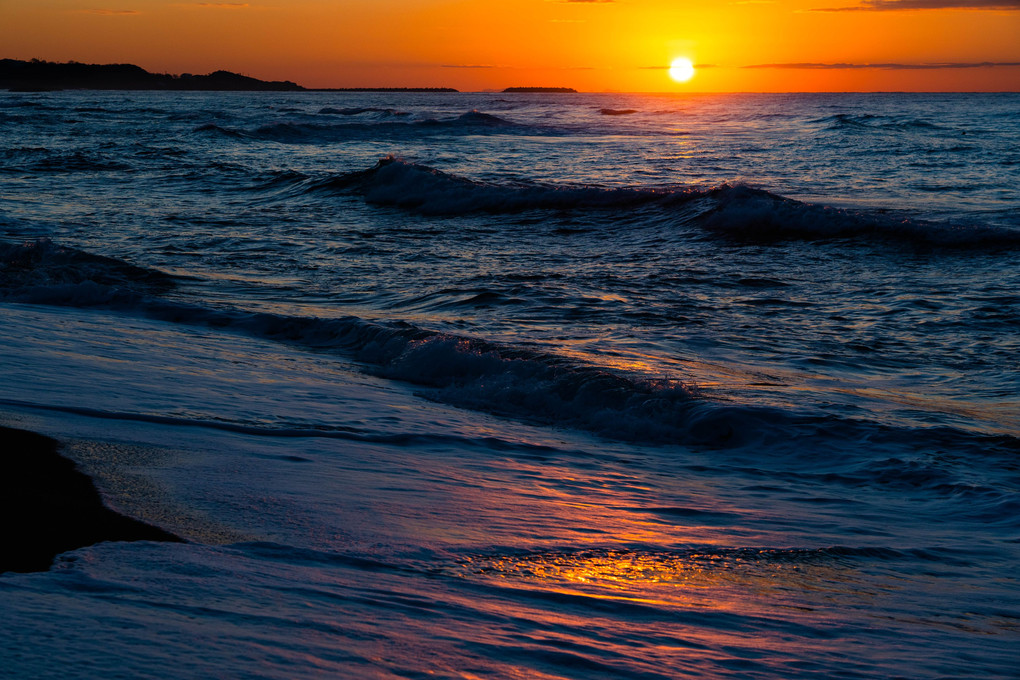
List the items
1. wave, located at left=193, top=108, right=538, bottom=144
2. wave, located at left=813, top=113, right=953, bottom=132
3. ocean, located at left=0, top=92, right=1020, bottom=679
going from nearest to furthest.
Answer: ocean, located at left=0, top=92, right=1020, bottom=679
wave, located at left=193, top=108, right=538, bottom=144
wave, located at left=813, top=113, right=953, bottom=132

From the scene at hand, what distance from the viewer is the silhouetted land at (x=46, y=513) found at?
2.82 metres

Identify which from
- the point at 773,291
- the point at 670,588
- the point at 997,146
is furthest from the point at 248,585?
the point at 997,146

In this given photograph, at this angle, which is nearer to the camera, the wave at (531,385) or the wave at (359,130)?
the wave at (531,385)

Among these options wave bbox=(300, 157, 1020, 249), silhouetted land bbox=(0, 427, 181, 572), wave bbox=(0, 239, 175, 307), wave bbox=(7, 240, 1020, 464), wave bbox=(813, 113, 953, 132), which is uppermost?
wave bbox=(813, 113, 953, 132)

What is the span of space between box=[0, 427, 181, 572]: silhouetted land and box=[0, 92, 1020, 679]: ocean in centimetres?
10

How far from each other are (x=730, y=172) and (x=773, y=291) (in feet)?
44.9

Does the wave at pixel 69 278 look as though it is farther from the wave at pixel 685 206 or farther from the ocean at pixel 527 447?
the wave at pixel 685 206

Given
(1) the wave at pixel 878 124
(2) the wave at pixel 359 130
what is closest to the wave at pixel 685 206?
(2) the wave at pixel 359 130

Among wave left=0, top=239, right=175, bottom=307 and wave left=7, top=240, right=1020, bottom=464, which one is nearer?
wave left=7, top=240, right=1020, bottom=464

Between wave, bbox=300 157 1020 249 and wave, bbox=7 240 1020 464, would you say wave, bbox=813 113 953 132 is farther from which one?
wave, bbox=7 240 1020 464

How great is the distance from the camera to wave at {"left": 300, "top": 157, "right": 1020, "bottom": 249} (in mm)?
13164

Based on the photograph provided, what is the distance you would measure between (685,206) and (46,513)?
14.2 meters

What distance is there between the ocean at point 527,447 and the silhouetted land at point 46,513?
0.31ft

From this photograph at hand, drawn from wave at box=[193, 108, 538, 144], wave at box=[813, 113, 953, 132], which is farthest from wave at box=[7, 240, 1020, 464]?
wave at box=[813, 113, 953, 132]
